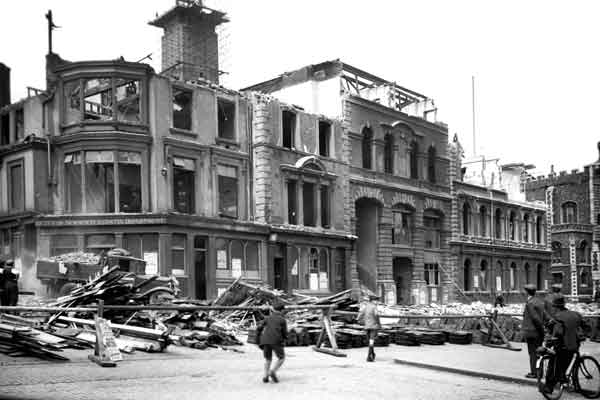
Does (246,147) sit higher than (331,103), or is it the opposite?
(331,103)

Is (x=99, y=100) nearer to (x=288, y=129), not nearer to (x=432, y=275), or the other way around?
(x=288, y=129)

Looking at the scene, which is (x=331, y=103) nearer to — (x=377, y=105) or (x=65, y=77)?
(x=377, y=105)

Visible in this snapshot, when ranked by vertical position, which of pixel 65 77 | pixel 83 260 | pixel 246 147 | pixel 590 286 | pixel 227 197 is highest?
pixel 65 77

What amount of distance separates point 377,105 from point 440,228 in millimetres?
10906

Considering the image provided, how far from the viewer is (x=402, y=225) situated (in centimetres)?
4550

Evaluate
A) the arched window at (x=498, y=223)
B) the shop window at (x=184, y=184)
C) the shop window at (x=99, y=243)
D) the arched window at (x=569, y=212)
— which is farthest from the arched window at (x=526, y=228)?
the shop window at (x=99, y=243)

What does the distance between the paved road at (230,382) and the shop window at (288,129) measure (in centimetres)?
2087

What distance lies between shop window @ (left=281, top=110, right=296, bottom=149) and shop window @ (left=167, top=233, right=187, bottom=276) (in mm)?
8752

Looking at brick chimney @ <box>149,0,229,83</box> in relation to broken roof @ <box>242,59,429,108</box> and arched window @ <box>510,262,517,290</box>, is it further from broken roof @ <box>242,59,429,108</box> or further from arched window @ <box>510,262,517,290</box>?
arched window @ <box>510,262,517,290</box>

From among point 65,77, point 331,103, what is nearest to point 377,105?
point 331,103

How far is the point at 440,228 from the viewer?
49.3 meters

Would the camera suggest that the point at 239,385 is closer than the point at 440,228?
Yes

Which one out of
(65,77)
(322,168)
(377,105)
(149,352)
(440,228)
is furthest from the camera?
(440,228)

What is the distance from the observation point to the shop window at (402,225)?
44.8m
